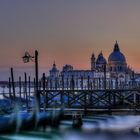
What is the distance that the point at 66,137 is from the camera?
12375mm

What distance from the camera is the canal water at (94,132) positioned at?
1211 cm

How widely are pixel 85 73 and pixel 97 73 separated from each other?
5192 millimetres

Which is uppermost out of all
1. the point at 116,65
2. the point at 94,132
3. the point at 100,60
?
the point at 100,60

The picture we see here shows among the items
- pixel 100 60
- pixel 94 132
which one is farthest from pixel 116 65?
pixel 94 132

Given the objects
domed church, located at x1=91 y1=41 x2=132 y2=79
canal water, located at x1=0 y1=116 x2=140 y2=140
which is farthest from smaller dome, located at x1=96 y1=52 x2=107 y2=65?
canal water, located at x1=0 y1=116 x2=140 y2=140

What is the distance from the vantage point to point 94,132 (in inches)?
521

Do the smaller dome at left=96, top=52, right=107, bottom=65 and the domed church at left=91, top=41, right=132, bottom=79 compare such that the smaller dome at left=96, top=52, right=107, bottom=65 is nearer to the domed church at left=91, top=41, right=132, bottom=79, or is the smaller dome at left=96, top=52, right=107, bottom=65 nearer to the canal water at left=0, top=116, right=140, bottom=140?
the domed church at left=91, top=41, right=132, bottom=79

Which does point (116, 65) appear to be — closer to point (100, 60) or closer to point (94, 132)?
point (100, 60)

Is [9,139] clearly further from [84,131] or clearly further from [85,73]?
[85,73]

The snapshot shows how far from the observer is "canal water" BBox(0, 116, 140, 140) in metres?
12.1

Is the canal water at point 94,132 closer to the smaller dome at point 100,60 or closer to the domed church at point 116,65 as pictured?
the domed church at point 116,65

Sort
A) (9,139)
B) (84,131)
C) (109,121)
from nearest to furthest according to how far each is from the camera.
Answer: (9,139) < (84,131) < (109,121)

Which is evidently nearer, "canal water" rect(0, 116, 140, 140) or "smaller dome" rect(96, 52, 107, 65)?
"canal water" rect(0, 116, 140, 140)

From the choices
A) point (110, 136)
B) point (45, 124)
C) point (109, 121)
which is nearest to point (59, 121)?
point (45, 124)
